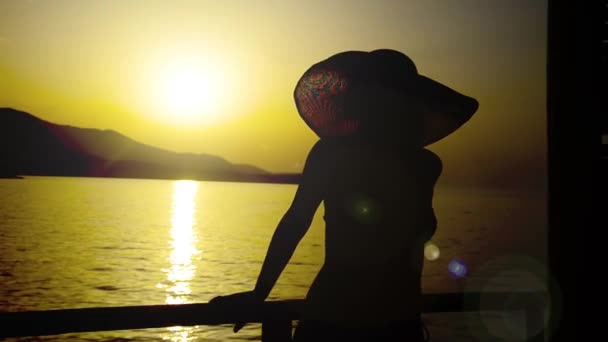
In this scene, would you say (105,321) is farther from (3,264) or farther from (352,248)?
(3,264)

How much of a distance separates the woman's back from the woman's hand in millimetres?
212

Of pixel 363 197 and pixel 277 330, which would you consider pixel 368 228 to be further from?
pixel 277 330

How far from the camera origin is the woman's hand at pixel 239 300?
2.14 meters

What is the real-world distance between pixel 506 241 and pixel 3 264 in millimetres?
65619

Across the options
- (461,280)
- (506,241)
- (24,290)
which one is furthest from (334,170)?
(506,241)

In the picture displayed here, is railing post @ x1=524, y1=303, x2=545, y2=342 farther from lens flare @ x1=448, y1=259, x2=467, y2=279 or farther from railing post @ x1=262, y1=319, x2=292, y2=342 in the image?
lens flare @ x1=448, y1=259, x2=467, y2=279

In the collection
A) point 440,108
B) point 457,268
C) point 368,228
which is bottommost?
point 457,268

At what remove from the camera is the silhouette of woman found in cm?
202

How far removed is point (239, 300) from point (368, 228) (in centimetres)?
56

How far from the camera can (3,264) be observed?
55.6 meters

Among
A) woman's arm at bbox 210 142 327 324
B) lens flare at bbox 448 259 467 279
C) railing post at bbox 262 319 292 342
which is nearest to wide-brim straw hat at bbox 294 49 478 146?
woman's arm at bbox 210 142 327 324

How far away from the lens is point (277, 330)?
100 inches

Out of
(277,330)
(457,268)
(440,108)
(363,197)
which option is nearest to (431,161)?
(440,108)

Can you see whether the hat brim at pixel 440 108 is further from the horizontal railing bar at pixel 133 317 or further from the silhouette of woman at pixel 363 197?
the horizontal railing bar at pixel 133 317
